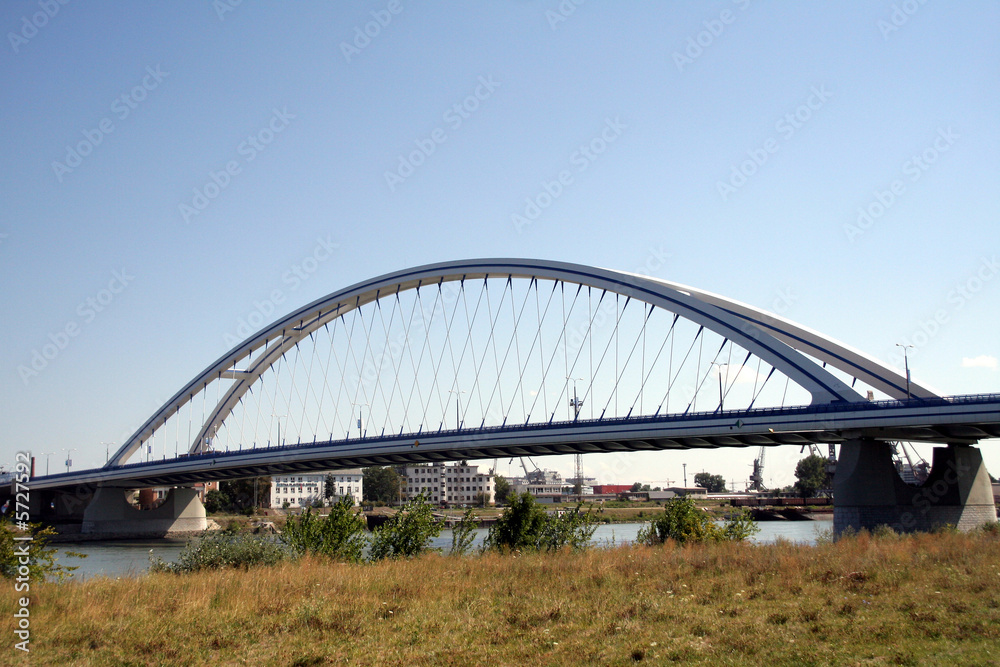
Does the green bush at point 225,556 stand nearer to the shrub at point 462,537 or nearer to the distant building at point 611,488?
the shrub at point 462,537

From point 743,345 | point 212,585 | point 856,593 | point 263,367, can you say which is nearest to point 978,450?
point 743,345

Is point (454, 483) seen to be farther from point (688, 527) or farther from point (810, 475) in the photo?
point (688, 527)

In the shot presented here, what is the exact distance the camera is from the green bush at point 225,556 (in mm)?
15023

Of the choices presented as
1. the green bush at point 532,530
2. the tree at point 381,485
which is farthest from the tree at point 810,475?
the green bush at point 532,530

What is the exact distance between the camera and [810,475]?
438 ft

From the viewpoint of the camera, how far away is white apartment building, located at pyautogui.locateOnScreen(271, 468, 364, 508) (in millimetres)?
115188

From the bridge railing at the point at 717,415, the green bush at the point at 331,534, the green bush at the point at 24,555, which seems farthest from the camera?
the bridge railing at the point at 717,415

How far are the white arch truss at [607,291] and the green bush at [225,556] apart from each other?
2522 centimetres

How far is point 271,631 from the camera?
9375mm

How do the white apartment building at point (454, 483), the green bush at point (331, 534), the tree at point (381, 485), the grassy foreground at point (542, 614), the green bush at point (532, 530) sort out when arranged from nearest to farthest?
the grassy foreground at point (542, 614), the green bush at point (331, 534), the green bush at point (532, 530), the white apartment building at point (454, 483), the tree at point (381, 485)

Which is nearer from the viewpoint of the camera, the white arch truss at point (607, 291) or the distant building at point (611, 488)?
the white arch truss at point (607, 291)

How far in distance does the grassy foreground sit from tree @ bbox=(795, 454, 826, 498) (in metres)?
117

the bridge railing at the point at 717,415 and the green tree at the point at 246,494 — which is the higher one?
the bridge railing at the point at 717,415

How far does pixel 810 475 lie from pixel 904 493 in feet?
359
